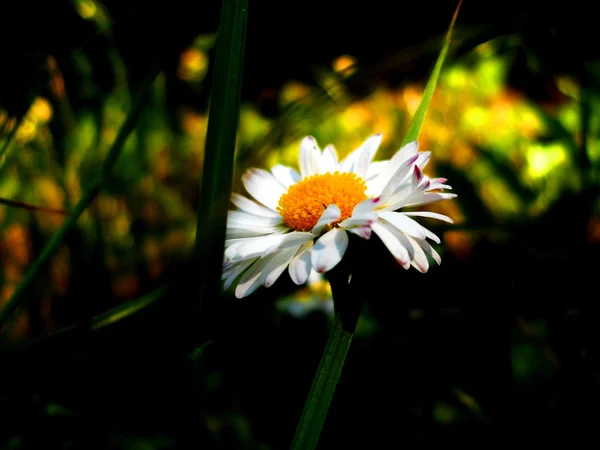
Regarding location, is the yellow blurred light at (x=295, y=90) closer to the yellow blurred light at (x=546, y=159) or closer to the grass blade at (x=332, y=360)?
the yellow blurred light at (x=546, y=159)

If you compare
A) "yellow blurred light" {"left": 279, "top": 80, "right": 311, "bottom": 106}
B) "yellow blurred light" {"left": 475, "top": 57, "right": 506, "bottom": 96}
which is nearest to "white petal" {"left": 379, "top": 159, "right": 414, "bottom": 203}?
"yellow blurred light" {"left": 279, "top": 80, "right": 311, "bottom": 106}

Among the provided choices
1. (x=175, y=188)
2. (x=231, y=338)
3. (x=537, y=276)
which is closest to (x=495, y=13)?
(x=537, y=276)

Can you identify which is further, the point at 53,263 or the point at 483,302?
the point at 53,263

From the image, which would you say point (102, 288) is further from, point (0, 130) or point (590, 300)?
point (590, 300)

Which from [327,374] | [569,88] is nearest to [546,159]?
[569,88]

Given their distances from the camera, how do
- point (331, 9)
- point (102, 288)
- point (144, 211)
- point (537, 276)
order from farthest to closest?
point (331, 9)
point (144, 211)
point (102, 288)
point (537, 276)

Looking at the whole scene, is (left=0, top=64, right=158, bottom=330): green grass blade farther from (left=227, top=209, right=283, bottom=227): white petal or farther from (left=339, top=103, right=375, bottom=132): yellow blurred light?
(left=339, top=103, right=375, bottom=132): yellow blurred light

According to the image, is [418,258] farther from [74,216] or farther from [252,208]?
[74,216]

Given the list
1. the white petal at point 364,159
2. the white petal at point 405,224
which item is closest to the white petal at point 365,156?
the white petal at point 364,159
